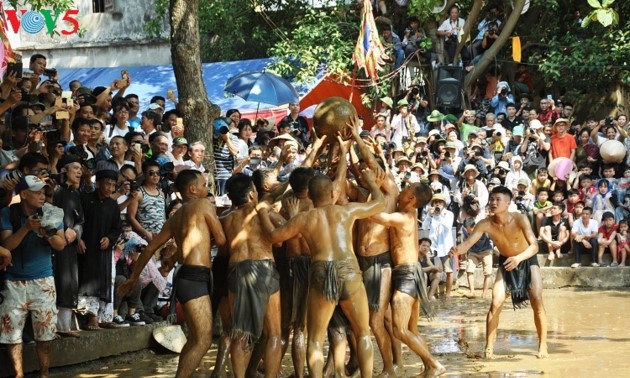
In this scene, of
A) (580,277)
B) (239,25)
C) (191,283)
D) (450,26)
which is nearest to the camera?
(191,283)

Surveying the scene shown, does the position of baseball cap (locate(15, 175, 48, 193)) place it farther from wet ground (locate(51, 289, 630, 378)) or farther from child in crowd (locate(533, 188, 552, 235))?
child in crowd (locate(533, 188, 552, 235))

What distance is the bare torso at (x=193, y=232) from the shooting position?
9.38 meters

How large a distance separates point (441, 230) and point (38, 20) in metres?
13.0

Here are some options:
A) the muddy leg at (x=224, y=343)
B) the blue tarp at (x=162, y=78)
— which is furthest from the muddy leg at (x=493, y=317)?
the blue tarp at (x=162, y=78)

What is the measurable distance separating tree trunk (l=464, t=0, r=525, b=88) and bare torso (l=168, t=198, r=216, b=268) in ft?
48.8

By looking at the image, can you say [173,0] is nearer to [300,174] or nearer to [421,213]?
[300,174]

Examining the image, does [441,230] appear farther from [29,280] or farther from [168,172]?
[29,280]

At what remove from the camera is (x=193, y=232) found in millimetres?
9391

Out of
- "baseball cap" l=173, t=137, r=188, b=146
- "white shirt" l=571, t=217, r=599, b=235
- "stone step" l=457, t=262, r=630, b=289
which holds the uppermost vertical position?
"baseball cap" l=173, t=137, r=188, b=146

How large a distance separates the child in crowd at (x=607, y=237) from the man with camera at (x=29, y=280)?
11587mm

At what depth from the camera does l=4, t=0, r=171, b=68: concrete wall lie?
90.0 feet

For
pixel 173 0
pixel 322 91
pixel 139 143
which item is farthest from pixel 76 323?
pixel 322 91

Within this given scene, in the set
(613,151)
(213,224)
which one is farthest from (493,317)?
(613,151)

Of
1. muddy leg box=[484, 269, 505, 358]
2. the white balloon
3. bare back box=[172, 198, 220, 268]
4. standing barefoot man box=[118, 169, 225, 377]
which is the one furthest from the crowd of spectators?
muddy leg box=[484, 269, 505, 358]
